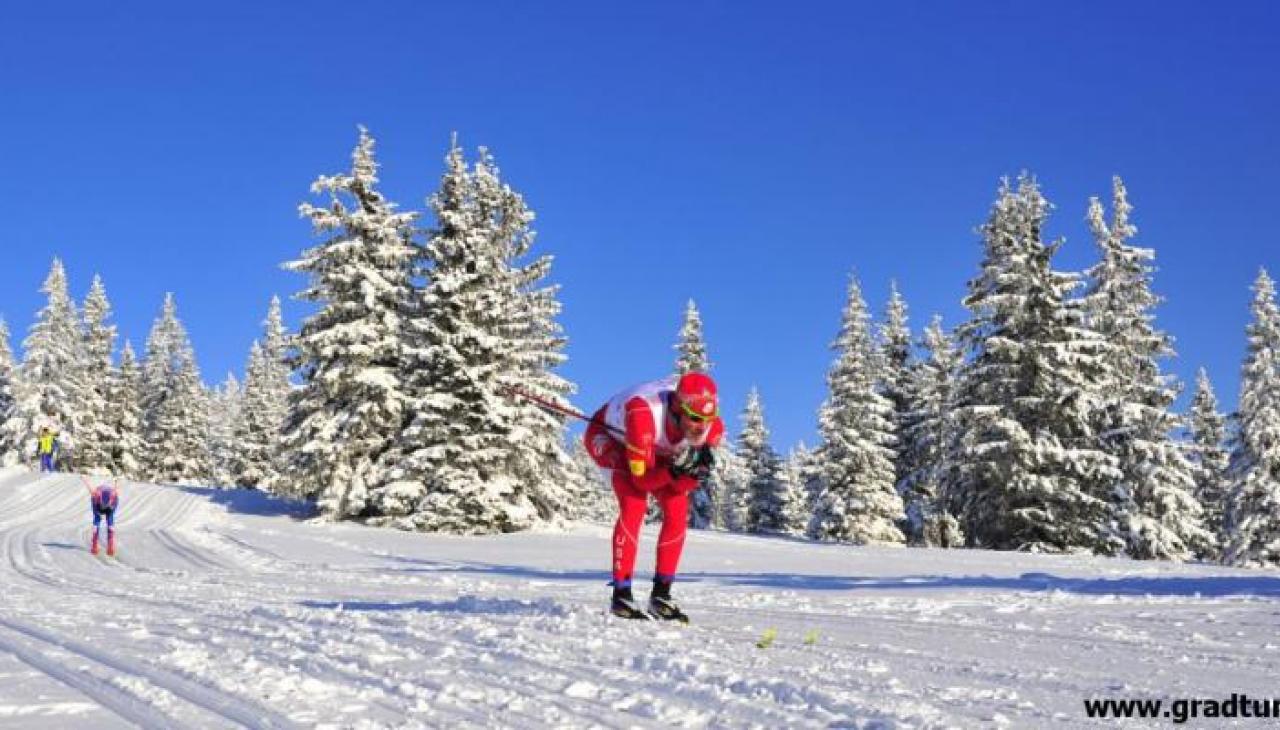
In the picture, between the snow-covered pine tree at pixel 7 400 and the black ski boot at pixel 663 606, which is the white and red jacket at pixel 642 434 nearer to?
the black ski boot at pixel 663 606

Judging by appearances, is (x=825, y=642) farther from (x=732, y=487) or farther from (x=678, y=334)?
(x=732, y=487)

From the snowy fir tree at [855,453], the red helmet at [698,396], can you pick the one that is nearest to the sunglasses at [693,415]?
the red helmet at [698,396]

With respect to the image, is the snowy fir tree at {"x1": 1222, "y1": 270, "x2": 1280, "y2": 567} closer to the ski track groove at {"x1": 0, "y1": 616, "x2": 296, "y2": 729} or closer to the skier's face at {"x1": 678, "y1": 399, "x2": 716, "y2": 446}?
the skier's face at {"x1": 678, "y1": 399, "x2": 716, "y2": 446}

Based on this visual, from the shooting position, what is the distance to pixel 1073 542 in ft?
92.8

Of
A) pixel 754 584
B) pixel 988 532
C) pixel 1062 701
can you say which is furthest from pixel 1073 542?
pixel 1062 701

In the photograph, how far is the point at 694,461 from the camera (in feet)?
22.3

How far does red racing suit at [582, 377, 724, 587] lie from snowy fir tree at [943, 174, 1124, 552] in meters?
23.3

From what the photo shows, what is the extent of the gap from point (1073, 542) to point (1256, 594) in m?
21.3

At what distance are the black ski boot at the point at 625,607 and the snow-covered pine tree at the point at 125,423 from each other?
196ft

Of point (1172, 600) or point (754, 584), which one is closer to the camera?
point (1172, 600)

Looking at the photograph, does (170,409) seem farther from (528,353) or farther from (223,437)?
(528,353)

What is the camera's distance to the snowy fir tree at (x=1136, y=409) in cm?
2941

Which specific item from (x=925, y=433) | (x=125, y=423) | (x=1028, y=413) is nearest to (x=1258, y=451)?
(x=1028, y=413)

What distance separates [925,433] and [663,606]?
39451mm
